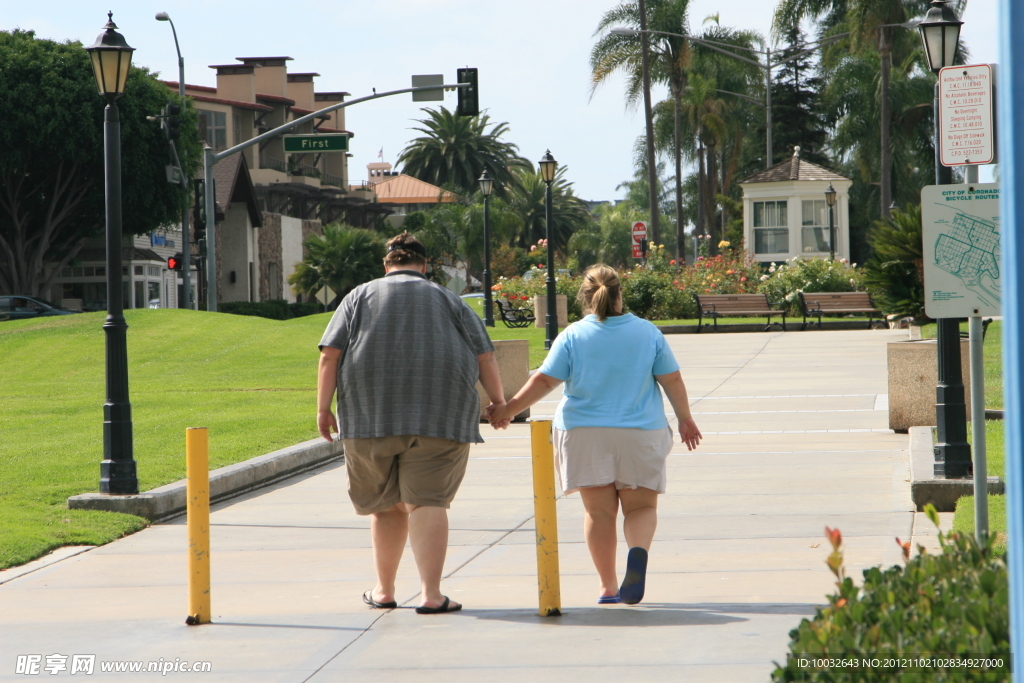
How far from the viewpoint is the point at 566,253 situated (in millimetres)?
92562

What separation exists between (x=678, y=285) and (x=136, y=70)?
23777mm

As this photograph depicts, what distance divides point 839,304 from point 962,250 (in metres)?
28.9

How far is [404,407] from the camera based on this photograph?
5.53 m

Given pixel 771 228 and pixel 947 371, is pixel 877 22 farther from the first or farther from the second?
pixel 947 371

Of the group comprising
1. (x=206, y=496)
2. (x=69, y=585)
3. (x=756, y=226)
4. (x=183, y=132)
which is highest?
(x=183, y=132)

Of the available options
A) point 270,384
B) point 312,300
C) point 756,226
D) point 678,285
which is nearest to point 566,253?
point 312,300

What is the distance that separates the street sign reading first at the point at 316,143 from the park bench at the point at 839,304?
13.8 metres

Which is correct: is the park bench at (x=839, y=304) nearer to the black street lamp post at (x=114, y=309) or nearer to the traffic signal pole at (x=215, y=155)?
the traffic signal pole at (x=215, y=155)

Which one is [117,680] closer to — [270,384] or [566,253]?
[270,384]

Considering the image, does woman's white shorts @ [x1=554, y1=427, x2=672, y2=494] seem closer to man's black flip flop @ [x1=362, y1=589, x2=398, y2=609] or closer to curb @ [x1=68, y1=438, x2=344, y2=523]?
man's black flip flop @ [x1=362, y1=589, x2=398, y2=609]

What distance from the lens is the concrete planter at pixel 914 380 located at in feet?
38.8

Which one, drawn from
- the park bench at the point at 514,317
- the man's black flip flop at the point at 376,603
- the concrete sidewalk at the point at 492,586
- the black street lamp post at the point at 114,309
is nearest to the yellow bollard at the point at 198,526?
the concrete sidewalk at the point at 492,586

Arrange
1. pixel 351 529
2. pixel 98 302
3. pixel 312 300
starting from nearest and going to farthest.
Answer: pixel 351 529, pixel 98 302, pixel 312 300

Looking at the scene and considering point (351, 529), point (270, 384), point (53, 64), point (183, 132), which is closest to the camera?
point (351, 529)
